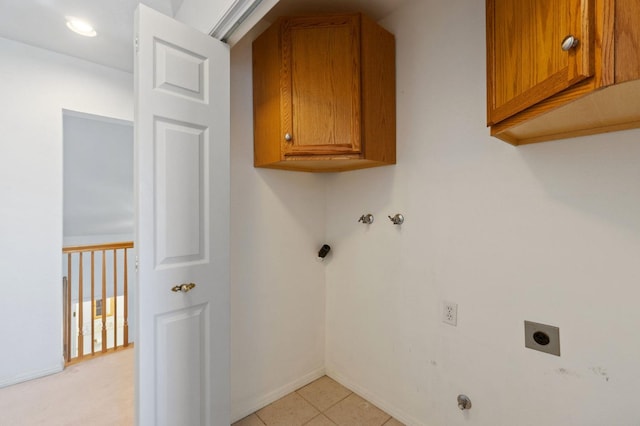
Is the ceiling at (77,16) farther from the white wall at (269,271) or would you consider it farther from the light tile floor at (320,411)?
the light tile floor at (320,411)

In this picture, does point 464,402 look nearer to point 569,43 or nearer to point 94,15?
point 569,43

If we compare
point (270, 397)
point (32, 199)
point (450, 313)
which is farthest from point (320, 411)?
point (32, 199)

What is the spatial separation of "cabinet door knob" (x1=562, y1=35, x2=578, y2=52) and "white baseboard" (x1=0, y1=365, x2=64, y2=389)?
3.41 metres

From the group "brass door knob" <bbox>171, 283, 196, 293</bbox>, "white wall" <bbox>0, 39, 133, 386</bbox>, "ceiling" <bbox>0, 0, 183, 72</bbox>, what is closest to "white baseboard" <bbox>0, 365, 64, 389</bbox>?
"white wall" <bbox>0, 39, 133, 386</bbox>

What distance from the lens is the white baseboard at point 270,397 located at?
1681mm

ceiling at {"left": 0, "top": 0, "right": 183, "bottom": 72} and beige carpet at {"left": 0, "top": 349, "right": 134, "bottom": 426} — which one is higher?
ceiling at {"left": 0, "top": 0, "right": 183, "bottom": 72}

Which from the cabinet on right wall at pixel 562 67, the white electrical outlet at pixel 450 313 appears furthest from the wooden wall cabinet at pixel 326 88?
the white electrical outlet at pixel 450 313

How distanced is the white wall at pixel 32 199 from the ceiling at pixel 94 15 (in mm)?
199

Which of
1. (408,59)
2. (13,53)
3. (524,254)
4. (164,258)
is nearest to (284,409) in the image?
(164,258)

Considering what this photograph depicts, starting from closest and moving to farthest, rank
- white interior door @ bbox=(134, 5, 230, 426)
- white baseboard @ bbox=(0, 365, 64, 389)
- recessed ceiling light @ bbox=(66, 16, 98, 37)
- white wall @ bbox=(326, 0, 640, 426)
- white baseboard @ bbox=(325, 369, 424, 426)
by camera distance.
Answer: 1. white wall @ bbox=(326, 0, 640, 426)
2. white interior door @ bbox=(134, 5, 230, 426)
3. white baseboard @ bbox=(325, 369, 424, 426)
4. recessed ceiling light @ bbox=(66, 16, 98, 37)
5. white baseboard @ bbox=(0, 365, 64, 389)

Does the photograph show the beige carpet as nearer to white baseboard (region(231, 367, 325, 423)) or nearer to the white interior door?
white baseboard (region(231, 367, 325, 423))

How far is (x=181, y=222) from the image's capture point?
1260mm

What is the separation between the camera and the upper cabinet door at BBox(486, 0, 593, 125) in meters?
0.65

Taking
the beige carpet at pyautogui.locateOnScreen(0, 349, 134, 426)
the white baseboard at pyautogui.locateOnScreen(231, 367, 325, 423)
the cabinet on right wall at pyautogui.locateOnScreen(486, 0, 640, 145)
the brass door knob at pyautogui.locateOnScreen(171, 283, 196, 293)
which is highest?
the cabinet on right wall at pyautogui.locateOnScreen(486, 0, 640, 145)
